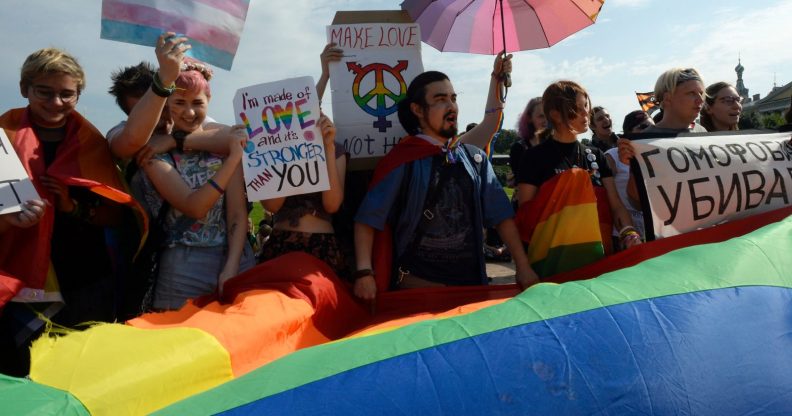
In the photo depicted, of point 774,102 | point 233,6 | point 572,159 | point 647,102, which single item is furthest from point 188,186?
point 774,102

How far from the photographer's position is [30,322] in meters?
2.38

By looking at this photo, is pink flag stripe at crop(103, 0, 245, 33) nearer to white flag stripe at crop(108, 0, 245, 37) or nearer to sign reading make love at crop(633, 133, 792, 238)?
white flag stripe at crop(108, 0, 245, 37)

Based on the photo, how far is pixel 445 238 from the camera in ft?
9.96

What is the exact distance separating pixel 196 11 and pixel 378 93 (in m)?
1.10

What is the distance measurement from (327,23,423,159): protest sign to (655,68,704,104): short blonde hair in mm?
1545

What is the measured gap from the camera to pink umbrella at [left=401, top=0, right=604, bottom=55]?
3.96 m

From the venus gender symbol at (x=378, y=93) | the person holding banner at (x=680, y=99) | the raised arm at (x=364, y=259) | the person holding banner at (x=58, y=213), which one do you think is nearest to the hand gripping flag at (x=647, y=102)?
the person holding banner at (x=680, y=99)

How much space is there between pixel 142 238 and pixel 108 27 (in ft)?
3.51

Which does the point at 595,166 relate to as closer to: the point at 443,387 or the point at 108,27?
the point at 443,387

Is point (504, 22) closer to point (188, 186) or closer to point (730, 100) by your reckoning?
point (730, 100)

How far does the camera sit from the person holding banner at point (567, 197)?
3074mm

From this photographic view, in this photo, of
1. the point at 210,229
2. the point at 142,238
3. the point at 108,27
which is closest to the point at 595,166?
the point at 210,229

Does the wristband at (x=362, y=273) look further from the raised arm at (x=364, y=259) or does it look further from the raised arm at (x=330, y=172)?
the raised arm at (x=330, y=172)

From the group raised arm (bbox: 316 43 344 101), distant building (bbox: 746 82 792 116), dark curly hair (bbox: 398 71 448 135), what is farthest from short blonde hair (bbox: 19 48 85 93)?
distant building (bbox: 746 82 792 116)
